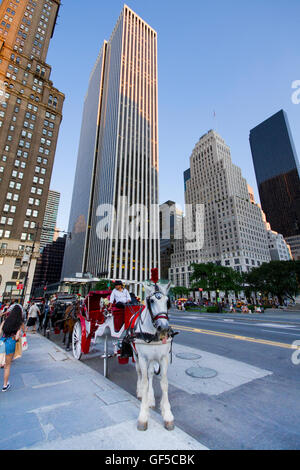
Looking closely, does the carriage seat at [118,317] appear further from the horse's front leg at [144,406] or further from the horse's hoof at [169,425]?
the horse's hoof at [169,425]

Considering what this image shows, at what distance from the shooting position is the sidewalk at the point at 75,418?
2.71 metres

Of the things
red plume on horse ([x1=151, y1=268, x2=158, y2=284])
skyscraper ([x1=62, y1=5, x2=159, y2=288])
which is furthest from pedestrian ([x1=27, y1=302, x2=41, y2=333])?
skyscraper ([x1=62, y1=5, x2=159, y2=288])

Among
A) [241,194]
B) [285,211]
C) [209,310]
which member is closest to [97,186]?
[241,194]

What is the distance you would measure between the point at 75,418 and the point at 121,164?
323 feet

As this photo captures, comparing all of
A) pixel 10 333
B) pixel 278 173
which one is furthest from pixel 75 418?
pixel 278 173

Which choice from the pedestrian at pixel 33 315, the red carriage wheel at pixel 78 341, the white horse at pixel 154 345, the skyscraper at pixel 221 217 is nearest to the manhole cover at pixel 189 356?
the red carriage wheel at pixel 78 341

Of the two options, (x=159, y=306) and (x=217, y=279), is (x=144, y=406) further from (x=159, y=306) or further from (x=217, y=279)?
(x=217, y=279)

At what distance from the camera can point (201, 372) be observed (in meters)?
5.59

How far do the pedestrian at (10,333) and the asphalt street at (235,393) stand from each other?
253 centimetres

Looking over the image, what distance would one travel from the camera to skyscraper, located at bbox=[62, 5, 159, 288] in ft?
287

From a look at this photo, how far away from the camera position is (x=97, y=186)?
10731 cm
